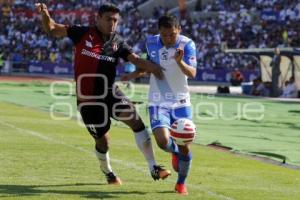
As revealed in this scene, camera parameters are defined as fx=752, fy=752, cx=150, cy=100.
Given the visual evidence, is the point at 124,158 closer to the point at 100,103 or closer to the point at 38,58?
the point at 100,103

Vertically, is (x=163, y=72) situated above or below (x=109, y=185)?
above

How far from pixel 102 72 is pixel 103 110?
46cm

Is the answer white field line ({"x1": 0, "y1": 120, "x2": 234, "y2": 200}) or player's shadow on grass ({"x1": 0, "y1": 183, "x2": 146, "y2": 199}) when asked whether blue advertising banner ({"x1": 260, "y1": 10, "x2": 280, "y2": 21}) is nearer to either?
white field line ({"x1": 0, "y1": 120, "x2": 234, "y2": 200})

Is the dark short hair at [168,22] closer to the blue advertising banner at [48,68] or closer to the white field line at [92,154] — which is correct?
the white field line at [92,154]

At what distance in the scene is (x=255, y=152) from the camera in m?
13.5

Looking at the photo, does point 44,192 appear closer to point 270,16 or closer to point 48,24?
point 48,24

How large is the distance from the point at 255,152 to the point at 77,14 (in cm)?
4429

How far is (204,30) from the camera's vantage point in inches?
2040

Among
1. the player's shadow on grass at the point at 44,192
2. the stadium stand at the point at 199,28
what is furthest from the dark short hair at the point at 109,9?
the stadium stand at the point at 199,28

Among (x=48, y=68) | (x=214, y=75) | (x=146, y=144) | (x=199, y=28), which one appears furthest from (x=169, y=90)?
(x=48, y=68)

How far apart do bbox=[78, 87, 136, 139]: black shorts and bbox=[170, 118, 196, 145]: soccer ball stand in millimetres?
772

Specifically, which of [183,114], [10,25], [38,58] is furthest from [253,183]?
[10,25]

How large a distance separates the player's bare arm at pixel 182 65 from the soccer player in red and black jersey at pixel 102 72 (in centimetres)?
42

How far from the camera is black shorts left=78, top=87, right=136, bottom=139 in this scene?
29.1 ft
